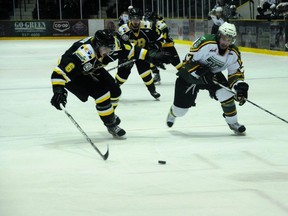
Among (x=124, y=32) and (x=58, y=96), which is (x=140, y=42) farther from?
(x=58, y=96)

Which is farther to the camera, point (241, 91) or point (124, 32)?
point (124, 32)

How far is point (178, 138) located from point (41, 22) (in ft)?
67.3

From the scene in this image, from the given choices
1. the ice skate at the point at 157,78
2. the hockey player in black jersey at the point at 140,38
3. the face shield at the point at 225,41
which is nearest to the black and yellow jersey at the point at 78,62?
the face shield at the point at 225,41

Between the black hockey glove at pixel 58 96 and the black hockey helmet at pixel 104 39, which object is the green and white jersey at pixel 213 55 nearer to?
the black hockey helmet at pixel 104 39

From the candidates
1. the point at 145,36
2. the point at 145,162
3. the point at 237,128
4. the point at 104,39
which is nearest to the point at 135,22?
the point at 145,36

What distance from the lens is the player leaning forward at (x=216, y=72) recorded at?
5.36 metres

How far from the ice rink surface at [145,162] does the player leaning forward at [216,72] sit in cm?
31

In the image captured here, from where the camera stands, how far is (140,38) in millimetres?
8711

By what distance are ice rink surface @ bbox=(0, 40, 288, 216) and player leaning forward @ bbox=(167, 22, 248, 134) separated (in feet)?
1.00

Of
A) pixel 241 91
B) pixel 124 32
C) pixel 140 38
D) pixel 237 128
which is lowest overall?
pixel 237 128

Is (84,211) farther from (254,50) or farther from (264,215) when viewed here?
(254,50)

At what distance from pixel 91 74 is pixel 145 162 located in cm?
114

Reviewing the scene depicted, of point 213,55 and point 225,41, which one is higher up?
point 225,41

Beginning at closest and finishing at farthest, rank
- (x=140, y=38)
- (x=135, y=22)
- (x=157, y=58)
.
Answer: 1. (x=157, y=58)
2. (x=135, y=22)
3. (x=140, y=38)
